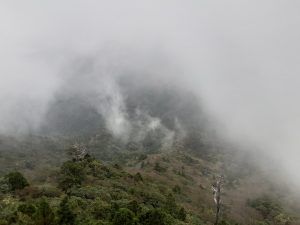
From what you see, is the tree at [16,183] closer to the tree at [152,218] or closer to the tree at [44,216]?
the tree at [152,218]

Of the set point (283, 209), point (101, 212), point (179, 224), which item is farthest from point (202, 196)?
point (101, 212)

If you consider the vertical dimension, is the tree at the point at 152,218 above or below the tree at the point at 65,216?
above

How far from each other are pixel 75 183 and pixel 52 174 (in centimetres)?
1117

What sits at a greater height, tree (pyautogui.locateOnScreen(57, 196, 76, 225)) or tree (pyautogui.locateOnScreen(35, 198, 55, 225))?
tree (pyautogui.locateOnScreen(57, 196, 76, 225))

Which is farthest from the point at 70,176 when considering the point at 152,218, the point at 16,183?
the point at 152,218

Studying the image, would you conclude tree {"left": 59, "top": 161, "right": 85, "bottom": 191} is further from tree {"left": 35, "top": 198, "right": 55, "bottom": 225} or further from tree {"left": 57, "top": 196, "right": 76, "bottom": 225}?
tree {"left": 35, "top": 198, "right": 55, "bottom": 225}

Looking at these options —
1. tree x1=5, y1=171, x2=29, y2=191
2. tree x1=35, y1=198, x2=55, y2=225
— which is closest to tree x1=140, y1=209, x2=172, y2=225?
tree x1=35, y1=198, x2=55, y2=225

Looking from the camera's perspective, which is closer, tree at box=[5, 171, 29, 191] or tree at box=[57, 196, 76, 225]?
tree at box=[57, 196, 76, 225]

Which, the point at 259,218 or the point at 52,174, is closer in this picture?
the point at 52,174

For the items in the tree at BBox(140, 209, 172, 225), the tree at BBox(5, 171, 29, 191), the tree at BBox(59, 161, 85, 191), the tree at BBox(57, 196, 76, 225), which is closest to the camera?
the tree at BBox(57, 196, 76, 225)

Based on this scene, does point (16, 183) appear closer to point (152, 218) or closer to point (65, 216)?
point (65, 216)

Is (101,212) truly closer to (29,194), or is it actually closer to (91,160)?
(29,194)

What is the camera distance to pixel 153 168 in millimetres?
183250

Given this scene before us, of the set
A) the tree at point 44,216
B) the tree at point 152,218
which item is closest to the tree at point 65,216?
the tree at point 44,216
